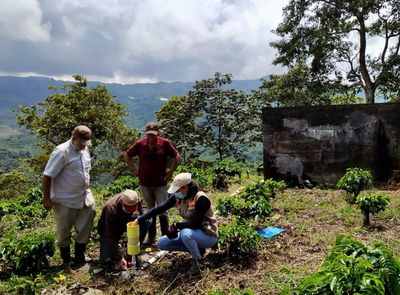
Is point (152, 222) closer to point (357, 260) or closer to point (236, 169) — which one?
point (357, 260)

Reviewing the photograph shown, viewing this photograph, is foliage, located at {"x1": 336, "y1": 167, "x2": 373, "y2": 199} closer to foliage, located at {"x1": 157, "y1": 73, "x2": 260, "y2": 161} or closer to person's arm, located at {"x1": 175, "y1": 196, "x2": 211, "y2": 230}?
→ person's arm, located at {"x1": 175, "y1": 196, "x2": 211, "y2": 230}

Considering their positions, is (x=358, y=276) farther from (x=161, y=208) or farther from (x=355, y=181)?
(x=355, y=181)

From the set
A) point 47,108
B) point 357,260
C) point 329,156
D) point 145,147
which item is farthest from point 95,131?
point 357,260

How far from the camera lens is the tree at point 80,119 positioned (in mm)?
21828

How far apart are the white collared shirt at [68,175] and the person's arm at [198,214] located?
4.86 ft

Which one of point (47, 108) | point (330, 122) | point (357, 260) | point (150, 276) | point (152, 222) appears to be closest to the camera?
point (357, 260)

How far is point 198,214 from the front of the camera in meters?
4.86

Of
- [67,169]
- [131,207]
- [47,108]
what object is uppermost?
[47,108]

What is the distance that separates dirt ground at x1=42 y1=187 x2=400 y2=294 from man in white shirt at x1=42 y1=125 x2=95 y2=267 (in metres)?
0.45

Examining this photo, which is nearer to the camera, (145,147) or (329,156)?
(145,147)

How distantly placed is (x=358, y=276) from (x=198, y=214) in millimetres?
2386

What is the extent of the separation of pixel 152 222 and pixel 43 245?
167 cm

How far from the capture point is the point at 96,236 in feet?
22.0

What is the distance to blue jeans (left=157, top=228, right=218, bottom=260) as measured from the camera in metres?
4.82
